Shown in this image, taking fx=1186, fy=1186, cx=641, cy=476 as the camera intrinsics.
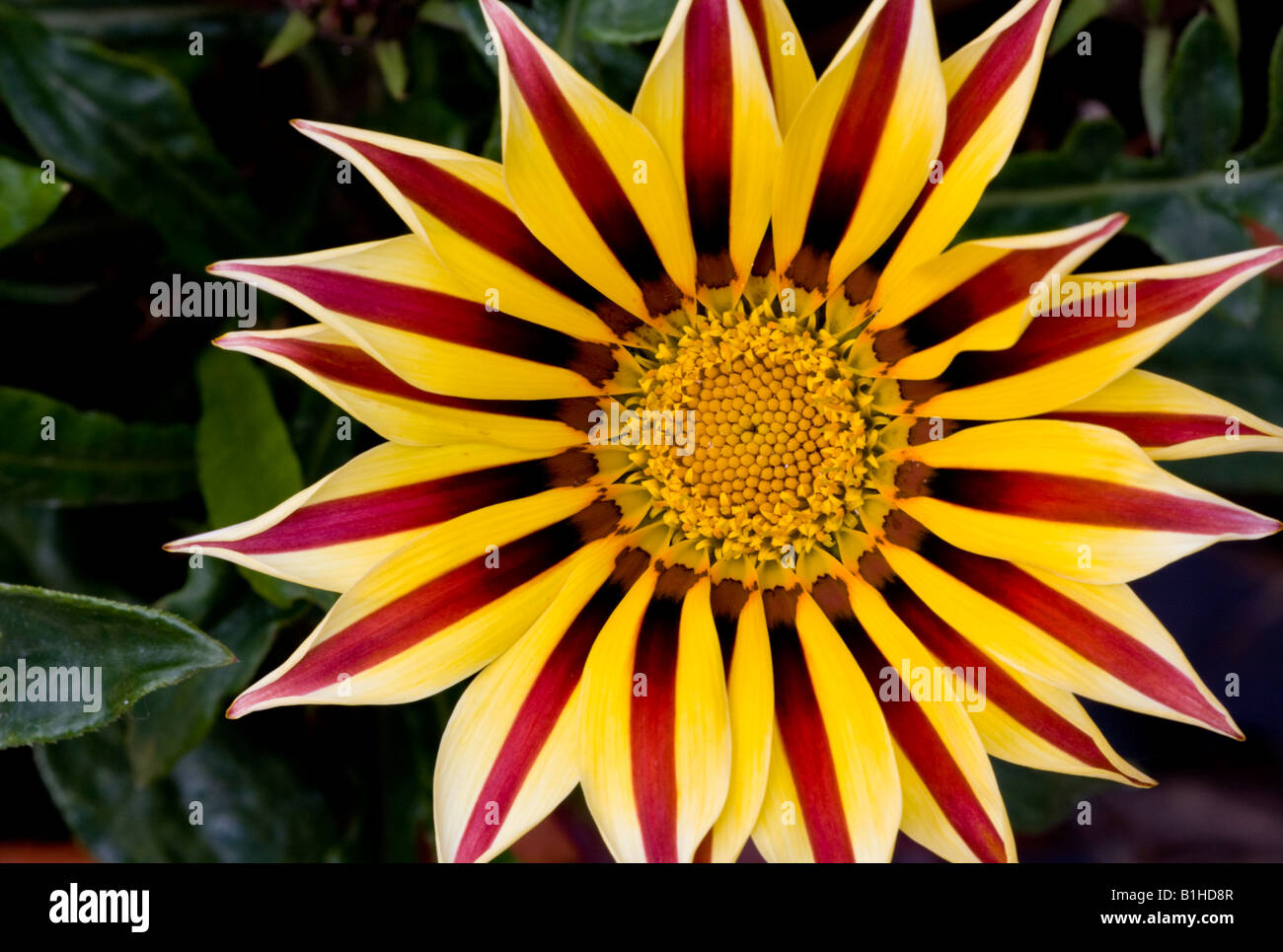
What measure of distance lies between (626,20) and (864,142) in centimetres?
38

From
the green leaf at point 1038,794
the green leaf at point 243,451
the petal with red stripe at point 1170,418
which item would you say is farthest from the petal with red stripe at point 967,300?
the green leaf at point 1038,794

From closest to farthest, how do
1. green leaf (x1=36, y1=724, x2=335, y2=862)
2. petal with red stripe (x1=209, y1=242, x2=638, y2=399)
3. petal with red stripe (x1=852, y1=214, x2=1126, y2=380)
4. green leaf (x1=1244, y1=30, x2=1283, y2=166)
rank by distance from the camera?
1. petal with red stripe (x1=852, y1=214, x2=1126, y2=380)
2. petal with red stripe (x1=209, y1=242, x2=638, y2=399)
3. green leaf (x1=1244, y1=30, x2=1283, y2=166)
4. green leaf (x1=36, y1=724, x2=335, y2=862)

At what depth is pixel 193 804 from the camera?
1466 mm

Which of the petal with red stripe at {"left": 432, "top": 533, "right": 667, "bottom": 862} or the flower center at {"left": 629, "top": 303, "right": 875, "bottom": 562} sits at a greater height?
the flower center at {"left": 629, "top": 303, "right": 875, "bottom": 562}


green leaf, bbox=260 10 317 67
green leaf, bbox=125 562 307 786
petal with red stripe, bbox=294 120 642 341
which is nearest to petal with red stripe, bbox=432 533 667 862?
petal with red stripe, bbox=294 120 642 341

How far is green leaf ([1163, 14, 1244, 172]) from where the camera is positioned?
1224 millimetres

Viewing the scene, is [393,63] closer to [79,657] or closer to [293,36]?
[293,36]

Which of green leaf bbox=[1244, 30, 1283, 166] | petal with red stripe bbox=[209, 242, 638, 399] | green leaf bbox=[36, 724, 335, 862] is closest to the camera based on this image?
petal with red stripe bbox=[209, 242, 638, 399]

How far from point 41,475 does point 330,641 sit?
0.58 meters

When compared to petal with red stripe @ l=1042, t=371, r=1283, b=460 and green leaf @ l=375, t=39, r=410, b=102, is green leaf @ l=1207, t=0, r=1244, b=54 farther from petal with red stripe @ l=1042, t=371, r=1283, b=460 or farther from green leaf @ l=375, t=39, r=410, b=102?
Answer: green leaf @ l=375, t=39, r=410, b=102

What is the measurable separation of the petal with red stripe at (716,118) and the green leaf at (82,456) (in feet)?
2.40

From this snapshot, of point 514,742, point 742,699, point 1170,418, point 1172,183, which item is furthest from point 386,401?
point 1172,183

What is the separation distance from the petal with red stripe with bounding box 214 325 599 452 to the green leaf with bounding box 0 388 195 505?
424mm
